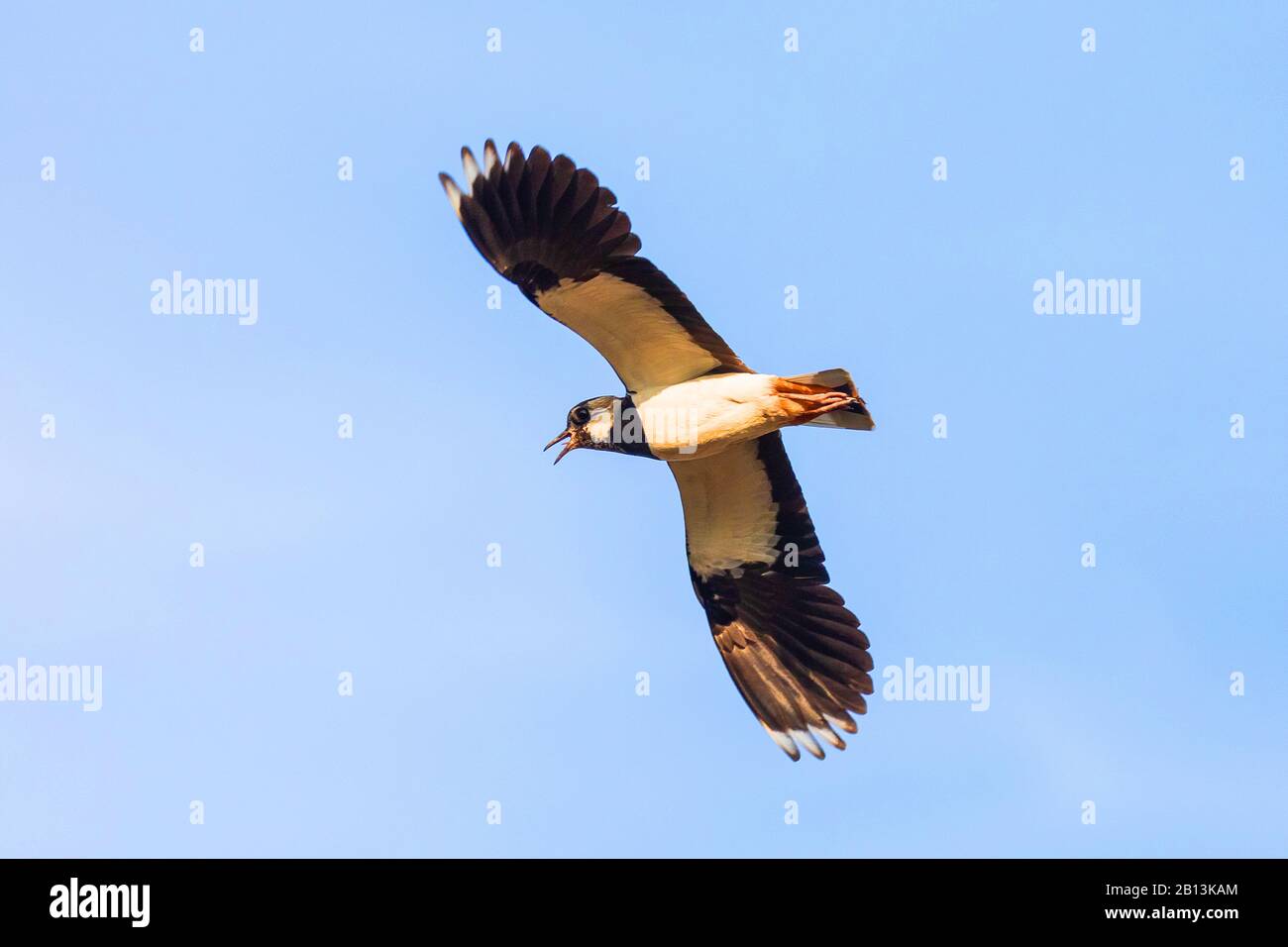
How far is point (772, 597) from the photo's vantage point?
48.0 feet

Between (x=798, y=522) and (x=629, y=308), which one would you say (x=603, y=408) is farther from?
(x=798, y=522)

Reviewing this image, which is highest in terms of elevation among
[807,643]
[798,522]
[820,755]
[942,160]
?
[942,160]

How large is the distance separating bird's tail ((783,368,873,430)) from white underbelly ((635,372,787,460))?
27 centimetres

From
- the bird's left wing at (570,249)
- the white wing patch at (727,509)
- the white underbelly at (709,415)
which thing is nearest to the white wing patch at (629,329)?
the bird's left wing at (570,249)

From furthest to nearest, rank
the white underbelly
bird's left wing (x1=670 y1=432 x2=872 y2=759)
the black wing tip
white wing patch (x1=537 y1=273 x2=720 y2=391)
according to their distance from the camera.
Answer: bird's left wing (x1=670 y1=432 x2=872 y2=759) → the white underbelly → white wing patch (x1=537 y1=273 x2=720 y2=391) → the black wing tip

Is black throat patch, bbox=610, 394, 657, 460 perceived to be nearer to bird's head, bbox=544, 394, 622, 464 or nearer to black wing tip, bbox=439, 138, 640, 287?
bird's head, bbox=544, 394, 622, 464

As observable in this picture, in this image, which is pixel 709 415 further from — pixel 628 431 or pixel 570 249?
pixel 570 249

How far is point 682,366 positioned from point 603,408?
728 mm

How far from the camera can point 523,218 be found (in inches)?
502

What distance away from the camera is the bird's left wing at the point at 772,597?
14141 millimetres

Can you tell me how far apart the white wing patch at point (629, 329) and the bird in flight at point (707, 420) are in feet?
0.04

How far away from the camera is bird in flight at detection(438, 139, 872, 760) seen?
1275 centimetres

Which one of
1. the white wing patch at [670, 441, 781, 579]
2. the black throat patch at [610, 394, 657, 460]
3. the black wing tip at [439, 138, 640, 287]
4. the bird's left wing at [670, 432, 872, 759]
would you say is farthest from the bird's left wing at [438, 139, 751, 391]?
the bird's left wing at [670, 432, 872, 759]
